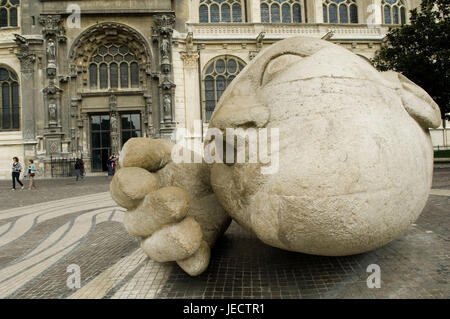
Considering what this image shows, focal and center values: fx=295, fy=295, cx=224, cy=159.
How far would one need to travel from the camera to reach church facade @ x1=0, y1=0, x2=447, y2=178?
19000mm

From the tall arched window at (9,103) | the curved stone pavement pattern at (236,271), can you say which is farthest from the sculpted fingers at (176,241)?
the tall arched window at (9,103)

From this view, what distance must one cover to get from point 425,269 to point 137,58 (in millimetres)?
21022

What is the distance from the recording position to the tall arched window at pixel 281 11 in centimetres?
2242

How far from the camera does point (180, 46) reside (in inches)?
796

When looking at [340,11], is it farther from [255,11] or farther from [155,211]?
[155,211]

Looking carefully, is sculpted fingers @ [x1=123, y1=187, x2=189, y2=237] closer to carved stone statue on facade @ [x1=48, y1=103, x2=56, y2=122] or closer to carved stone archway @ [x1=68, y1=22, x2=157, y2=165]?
carved stone archway @ [x1=68, y1=22, x2=157, y2=165]

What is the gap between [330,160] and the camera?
1.95m

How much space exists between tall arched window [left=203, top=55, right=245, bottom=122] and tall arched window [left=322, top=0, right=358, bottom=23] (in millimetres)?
8388

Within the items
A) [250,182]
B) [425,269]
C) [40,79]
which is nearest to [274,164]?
[250,182]

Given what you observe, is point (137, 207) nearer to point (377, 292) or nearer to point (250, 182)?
point (250, 182)

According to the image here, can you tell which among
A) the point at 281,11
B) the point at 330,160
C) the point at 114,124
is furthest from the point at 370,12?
the point at 330,160

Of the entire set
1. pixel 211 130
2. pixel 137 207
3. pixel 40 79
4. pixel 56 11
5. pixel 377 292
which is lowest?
pixel 377 292

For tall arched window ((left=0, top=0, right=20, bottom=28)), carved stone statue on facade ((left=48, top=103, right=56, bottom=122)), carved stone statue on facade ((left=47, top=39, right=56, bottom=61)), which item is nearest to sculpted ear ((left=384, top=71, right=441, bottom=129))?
carved stone statue on facade ((left=48, top=103, right=56, bottom=122))
